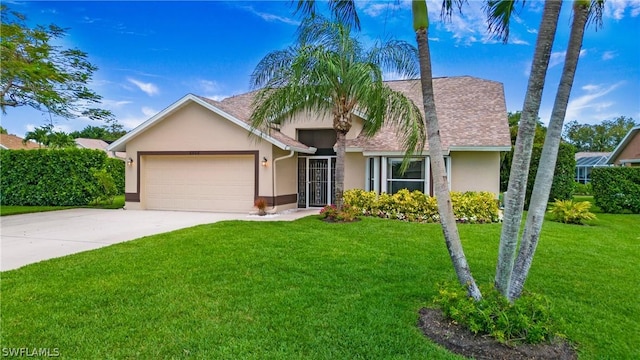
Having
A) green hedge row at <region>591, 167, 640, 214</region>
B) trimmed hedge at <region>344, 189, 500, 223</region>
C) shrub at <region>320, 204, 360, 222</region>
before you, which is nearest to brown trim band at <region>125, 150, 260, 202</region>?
shrub at <region>320, 204, 360, 222</region>

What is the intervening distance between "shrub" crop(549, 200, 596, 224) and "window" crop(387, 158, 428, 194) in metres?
4.78

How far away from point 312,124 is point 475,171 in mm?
7233

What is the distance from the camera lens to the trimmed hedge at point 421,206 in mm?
12297

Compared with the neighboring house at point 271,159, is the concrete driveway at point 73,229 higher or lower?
lower

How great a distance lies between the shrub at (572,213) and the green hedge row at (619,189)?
16.3ft

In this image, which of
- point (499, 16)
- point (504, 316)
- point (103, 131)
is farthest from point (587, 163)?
point (103, 131)

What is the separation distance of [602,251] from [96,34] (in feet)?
64.1

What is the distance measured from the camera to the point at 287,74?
35.6ft

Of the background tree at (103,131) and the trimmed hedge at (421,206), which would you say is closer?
the trimmed hedge at (421,206)

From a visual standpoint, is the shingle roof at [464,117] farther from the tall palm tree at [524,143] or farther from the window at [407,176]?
the tall palm tree at [524,143]

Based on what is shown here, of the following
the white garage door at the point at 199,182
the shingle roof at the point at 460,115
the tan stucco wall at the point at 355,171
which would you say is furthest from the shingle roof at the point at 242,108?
the tan stucco wall at the point at 355,171

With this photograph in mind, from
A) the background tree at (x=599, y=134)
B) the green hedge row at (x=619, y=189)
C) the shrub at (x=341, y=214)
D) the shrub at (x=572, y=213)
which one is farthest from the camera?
the background tree at (x=599, y=134)

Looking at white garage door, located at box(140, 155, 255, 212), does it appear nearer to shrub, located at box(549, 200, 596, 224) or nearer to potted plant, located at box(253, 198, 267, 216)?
potted plant, located at box(253, 198, 267, 216)

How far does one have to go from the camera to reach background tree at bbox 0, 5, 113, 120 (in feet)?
41.4
